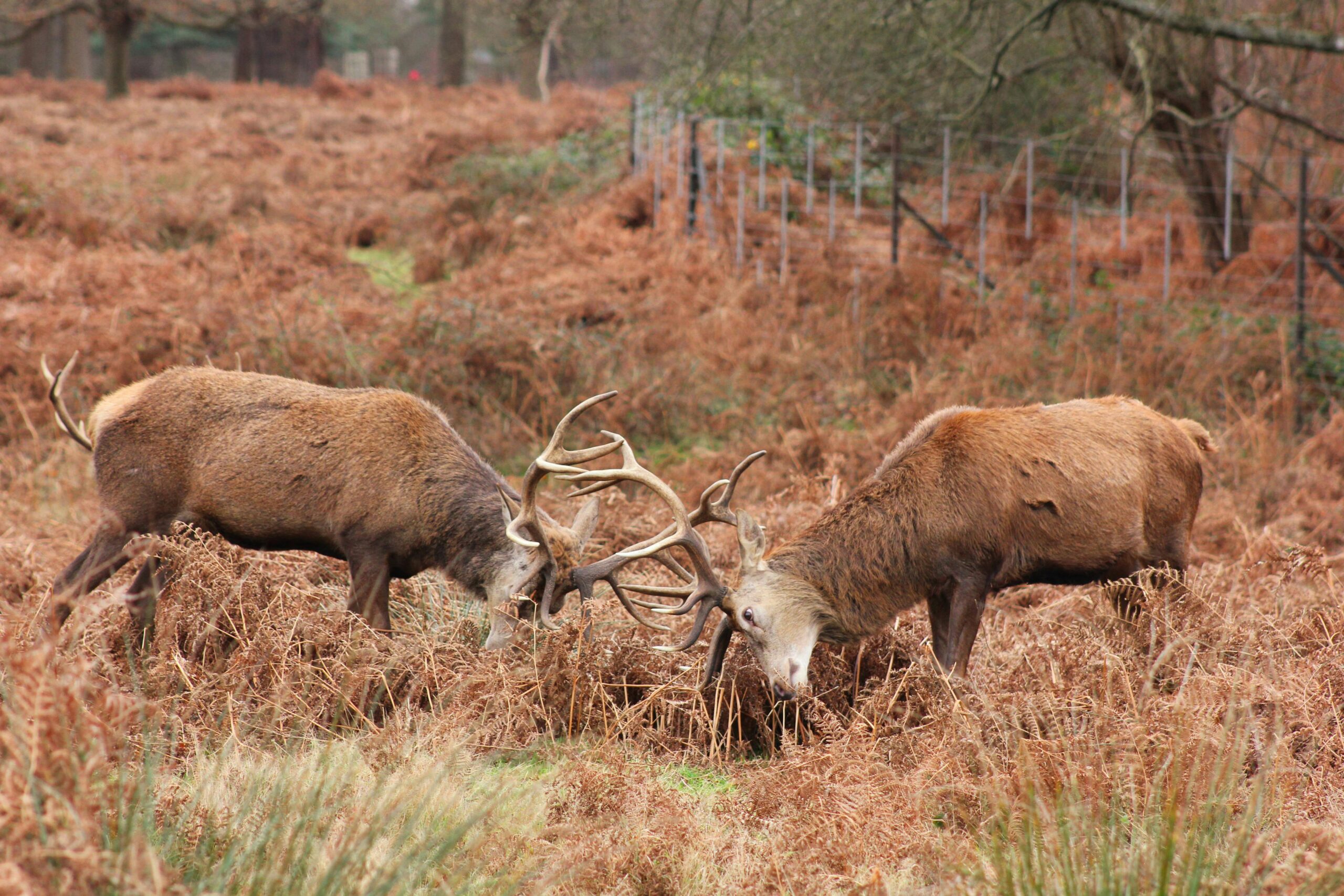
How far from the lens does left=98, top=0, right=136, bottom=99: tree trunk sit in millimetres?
25734

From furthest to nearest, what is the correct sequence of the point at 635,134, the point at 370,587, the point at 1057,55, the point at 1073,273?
A: the point at 635,134 → the point at 1057,55 → the point at 1073,273 → the point at 370,587

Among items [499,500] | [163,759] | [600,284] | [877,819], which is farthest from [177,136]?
[877,819]

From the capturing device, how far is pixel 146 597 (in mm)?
6285

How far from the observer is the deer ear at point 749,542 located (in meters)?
5.98

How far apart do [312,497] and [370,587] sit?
0.57 metres

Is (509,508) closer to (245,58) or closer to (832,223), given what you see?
(832,223)

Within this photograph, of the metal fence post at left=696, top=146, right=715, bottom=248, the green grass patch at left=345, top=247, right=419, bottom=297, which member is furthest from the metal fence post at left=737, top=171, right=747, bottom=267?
the green grass patch at left=345, top=247, right=419, bottom=297

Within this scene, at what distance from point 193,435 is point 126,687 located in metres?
1.40

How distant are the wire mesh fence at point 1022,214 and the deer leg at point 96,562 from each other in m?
9.03

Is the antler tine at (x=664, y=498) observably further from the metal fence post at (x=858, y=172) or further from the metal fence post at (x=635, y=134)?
the metal fence post at (x=635, y=134)

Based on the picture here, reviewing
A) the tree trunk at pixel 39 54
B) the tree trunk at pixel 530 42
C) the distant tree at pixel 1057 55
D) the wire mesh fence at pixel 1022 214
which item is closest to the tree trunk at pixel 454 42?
the tree trunk at pixel 530 42

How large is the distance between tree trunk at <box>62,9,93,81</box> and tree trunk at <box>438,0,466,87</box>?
31.4 feet

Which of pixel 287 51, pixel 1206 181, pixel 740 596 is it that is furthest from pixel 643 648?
pixel 287 51

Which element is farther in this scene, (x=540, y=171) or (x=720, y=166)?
(x=540, y=171)
